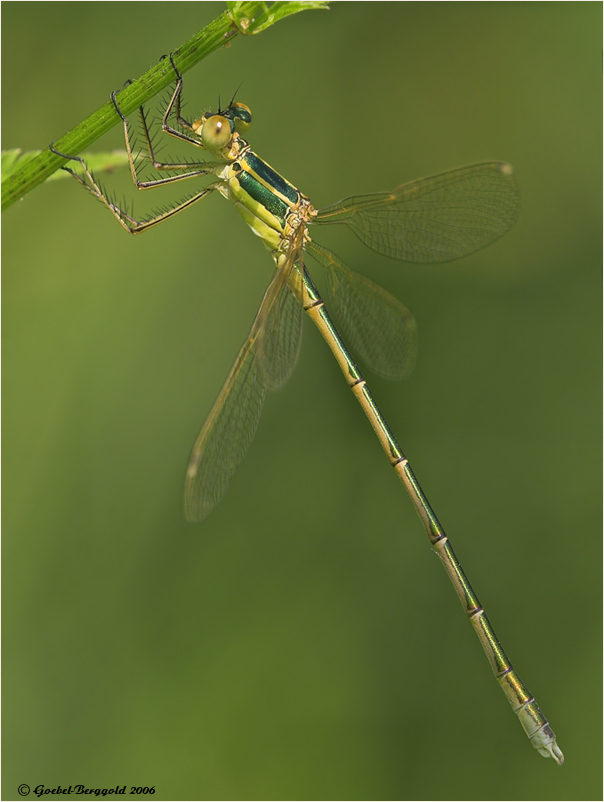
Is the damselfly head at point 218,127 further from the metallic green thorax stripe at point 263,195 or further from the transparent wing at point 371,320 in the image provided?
the transparent wing at point 371,320

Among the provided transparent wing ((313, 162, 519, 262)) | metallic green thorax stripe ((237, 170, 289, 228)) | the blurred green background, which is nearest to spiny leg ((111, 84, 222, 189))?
metallic green thorax stripe ((237, 170, 289, 228))

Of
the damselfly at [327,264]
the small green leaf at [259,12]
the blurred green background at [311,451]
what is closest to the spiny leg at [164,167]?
the damselfly at [327,264]

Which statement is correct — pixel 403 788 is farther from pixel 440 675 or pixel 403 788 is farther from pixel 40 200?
pixel 40 200

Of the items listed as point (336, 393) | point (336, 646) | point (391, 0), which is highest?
point (391, 0)

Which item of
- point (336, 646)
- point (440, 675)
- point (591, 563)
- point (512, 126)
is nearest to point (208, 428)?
point (336, 646)

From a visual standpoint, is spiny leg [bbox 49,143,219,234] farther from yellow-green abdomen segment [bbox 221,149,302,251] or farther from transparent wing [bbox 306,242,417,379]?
transparent wing [bbox 306,242,417,379]

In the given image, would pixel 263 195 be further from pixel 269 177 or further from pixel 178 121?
pixel 178 121
